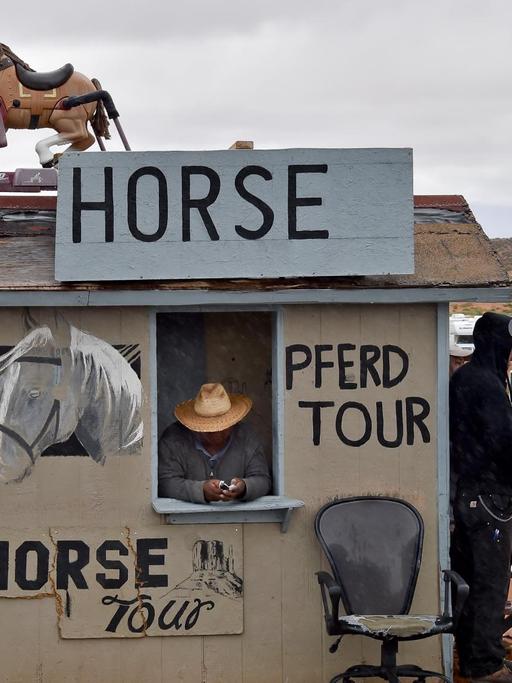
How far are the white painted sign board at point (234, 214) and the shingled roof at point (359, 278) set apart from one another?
8 centimetres

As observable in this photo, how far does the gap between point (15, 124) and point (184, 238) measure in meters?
2.45

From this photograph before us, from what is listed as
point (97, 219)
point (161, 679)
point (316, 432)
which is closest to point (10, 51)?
point (97, 219)

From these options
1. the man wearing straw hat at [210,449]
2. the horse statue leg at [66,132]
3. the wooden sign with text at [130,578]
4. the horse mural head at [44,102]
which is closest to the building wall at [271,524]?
the wooden sign with text at [130,578]

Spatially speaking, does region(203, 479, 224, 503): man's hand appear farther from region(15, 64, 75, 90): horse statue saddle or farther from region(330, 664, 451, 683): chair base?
region(15, 64, 75, 90): horse statue saddle

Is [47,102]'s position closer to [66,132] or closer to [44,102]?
[44,102]

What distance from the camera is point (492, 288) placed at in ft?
23.9

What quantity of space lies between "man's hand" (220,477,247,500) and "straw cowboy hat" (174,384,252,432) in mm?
370

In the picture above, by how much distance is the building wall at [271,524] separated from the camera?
24.1ft

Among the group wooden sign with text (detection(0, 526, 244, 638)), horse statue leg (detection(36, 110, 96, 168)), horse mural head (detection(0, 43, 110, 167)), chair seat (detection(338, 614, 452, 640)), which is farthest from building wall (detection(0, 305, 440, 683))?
horse mural head (detection(0, 43, 110, 167))

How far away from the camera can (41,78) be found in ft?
29.6

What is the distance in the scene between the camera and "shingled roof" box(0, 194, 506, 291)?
23.9 ft

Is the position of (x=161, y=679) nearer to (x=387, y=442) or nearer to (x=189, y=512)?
(x=189, y=512)

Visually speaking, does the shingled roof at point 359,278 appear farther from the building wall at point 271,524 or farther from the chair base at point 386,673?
the chair base at point 386,673

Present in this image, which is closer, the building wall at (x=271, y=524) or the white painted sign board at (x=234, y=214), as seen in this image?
the white painted sign board at (x=234, y=214)
